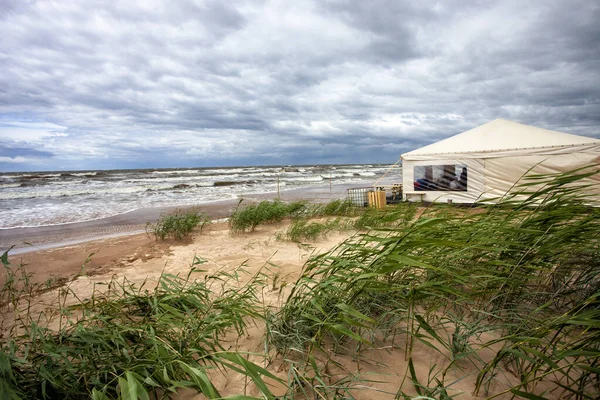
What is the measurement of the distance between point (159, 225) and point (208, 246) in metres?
1.52

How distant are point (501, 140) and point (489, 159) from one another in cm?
91

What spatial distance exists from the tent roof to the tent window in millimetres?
651

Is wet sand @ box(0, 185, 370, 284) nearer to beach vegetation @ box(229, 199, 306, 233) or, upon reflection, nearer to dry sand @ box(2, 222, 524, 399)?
dry sand @ box(2, 222, 524, 399)

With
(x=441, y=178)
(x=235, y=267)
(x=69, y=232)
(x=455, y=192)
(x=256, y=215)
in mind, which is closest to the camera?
(x=235, y=267)

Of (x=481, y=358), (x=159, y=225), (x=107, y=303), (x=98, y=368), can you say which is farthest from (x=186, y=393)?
(x=159, y=225)

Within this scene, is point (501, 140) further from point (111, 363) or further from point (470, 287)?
point (111, 363)

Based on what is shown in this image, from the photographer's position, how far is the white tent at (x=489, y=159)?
1003 cm

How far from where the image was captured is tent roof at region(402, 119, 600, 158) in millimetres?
10297

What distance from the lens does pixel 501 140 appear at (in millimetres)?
11266

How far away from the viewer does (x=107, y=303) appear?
2379 mm

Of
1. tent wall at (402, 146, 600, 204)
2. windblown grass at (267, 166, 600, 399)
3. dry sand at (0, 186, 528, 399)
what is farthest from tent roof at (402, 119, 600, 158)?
windblown grass at (267, 166, 600, 399)

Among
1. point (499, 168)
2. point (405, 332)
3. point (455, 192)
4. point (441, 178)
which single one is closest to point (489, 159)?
point (499, 168)

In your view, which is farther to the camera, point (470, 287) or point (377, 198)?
point (377, 198)

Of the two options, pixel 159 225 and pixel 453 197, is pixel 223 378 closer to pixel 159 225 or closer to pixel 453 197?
pixel 159 225
